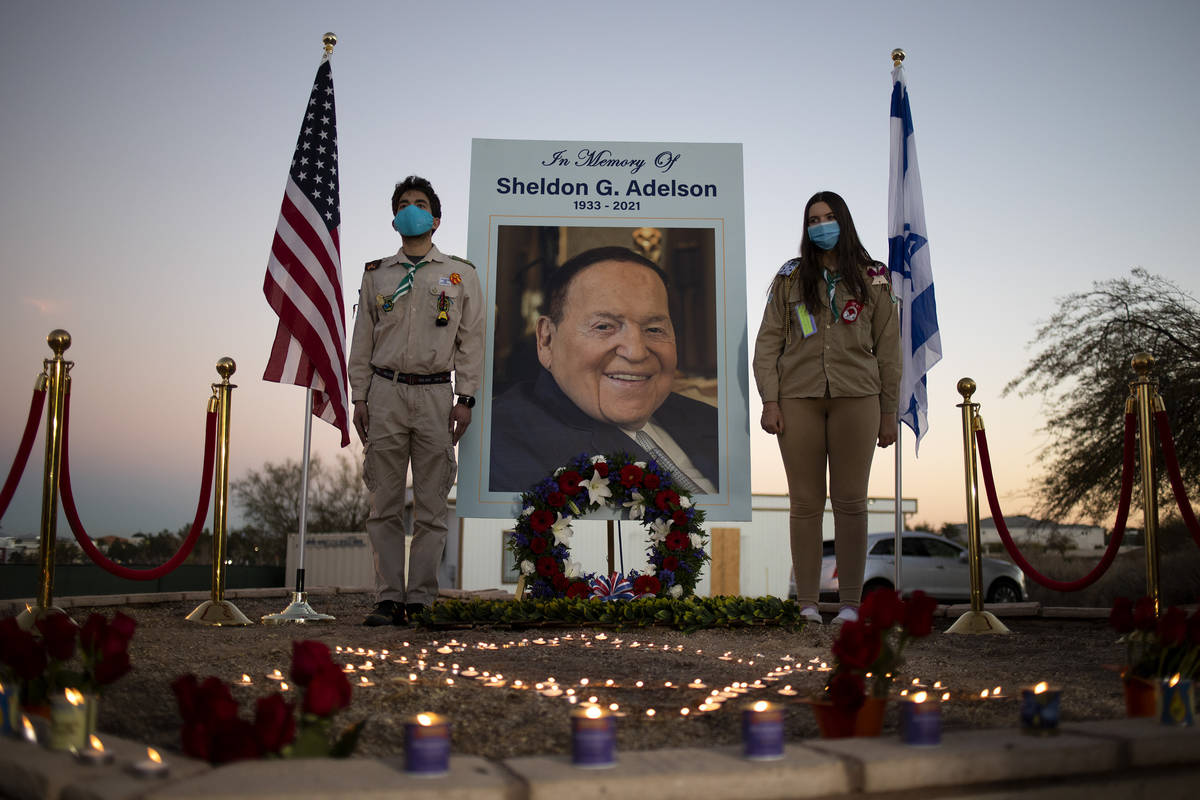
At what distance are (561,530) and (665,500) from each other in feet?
1.94

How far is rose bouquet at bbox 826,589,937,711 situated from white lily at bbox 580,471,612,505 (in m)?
3.21

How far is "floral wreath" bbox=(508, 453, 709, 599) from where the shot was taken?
515 centimetres

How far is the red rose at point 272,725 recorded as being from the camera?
162 centimetres

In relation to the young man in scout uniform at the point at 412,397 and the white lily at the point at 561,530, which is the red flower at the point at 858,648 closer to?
the young man in scout uniform at the point at 412,397

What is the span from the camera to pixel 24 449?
441cm

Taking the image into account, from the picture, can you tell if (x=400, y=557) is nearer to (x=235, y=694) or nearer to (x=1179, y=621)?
(x=235, y=694)

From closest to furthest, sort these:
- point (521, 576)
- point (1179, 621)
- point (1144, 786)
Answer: point (1144, 786)
point (1179, 621)
point (521, 576)

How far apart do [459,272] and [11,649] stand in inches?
132

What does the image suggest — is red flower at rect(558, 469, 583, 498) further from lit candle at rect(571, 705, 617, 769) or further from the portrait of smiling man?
lit candle at rect(571, 705, 617, 769)

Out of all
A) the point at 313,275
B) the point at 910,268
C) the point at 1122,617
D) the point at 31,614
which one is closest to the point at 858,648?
the point at 1122,617

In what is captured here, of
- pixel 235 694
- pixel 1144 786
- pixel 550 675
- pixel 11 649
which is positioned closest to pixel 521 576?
pixel 550 675

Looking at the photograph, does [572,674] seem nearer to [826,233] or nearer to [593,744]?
[593,744]

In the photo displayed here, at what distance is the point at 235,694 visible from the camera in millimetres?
2662

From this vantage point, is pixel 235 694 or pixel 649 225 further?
pixel 649 225
